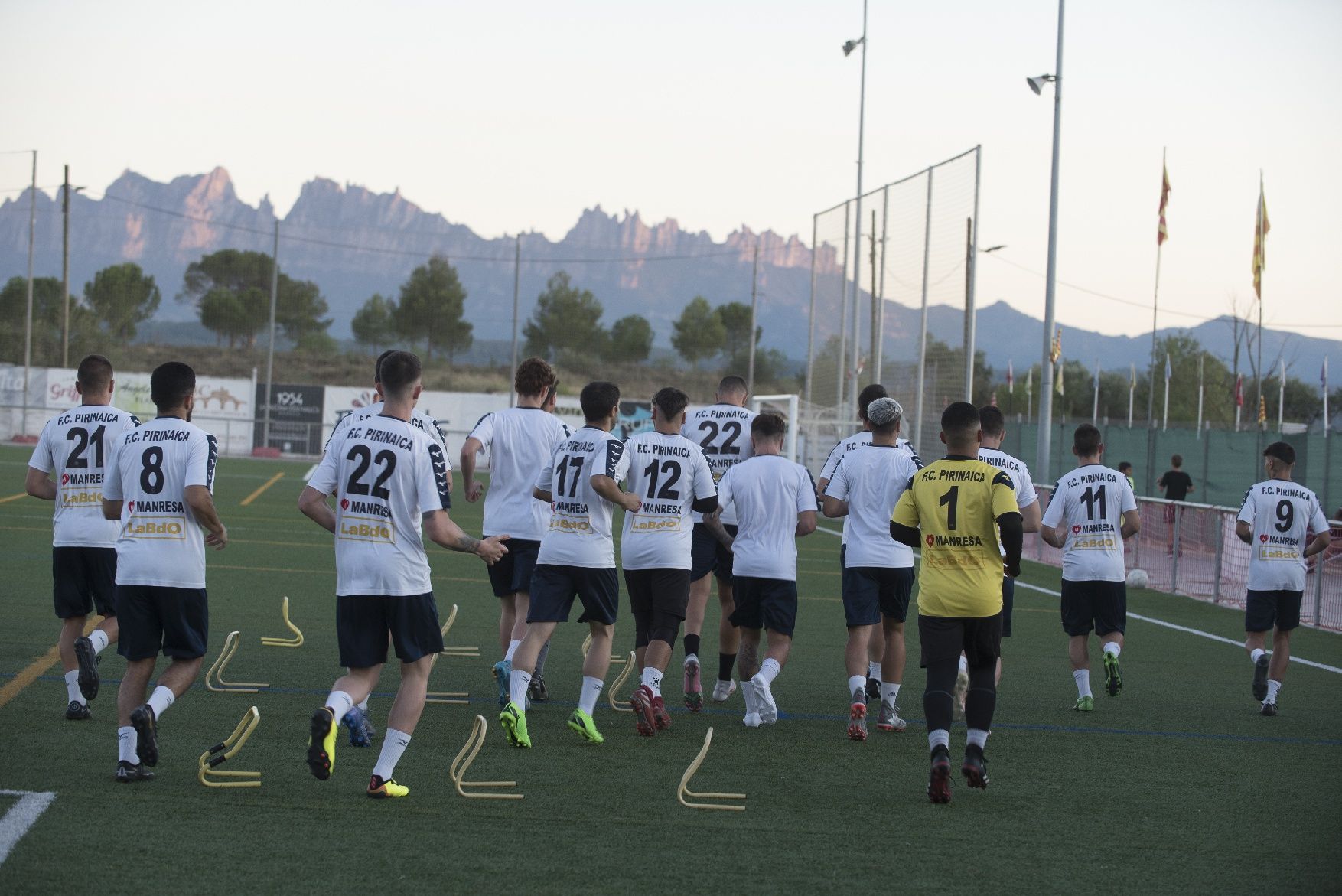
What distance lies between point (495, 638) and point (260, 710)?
12.4 feet

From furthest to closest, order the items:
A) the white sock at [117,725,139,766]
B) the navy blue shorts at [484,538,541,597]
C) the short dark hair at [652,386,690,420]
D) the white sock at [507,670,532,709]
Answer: the navy blue shorts at [484,538,541,597], the short dark hair at [652,386,690,420], the white sock at [507,670,532,709], the white sock at [117,725,139,766]

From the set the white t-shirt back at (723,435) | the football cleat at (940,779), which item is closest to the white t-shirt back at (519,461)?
the white t-shirt back at (723,435)

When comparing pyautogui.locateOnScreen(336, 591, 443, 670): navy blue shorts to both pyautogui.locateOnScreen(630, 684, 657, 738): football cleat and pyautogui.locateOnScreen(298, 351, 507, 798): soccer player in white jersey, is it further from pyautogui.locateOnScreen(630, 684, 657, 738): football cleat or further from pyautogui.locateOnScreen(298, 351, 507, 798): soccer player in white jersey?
pyautogui.locateOnScreen(630, 684, 657, 738): football cleat

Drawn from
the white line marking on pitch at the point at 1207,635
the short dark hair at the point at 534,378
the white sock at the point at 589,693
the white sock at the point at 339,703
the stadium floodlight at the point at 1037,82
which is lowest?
the white line marking on pitch at the point at 1207,635

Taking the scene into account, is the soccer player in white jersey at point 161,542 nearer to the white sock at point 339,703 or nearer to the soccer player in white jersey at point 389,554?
the soccer player in white jersey at point 389,554

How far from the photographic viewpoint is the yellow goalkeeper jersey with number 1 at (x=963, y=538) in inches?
266

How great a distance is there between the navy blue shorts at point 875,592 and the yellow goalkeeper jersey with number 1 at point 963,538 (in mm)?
1603

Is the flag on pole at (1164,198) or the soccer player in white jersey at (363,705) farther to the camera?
the flag on pole at (1164,198)

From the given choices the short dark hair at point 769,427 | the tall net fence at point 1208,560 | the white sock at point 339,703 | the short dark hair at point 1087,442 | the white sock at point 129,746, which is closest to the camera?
the white sock at point 339,703

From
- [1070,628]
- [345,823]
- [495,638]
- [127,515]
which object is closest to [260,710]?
[127,515]

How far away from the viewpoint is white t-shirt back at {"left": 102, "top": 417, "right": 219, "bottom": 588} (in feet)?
21.0

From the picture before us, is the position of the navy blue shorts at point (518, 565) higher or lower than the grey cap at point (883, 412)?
lower

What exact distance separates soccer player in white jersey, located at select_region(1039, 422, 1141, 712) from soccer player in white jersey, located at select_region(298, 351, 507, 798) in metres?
5.04

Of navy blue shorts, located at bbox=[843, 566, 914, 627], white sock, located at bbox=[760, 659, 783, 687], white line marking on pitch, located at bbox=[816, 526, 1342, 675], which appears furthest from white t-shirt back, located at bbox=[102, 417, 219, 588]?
white line marking on pitch, located at bbox=[816, 526, 1342, 675]
